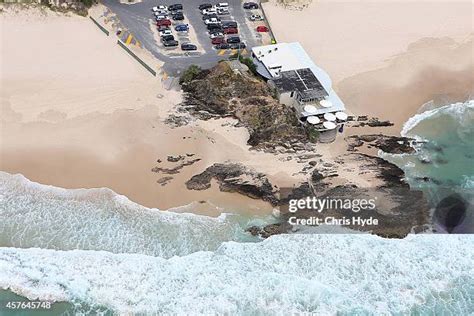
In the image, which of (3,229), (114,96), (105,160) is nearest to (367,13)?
(114,96)

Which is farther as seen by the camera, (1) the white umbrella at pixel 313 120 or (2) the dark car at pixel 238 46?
(2) the dark car at pixel 238 46

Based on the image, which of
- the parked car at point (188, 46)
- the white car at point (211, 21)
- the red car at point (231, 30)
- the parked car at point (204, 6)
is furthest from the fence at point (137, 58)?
the parked car at point (204, 6)

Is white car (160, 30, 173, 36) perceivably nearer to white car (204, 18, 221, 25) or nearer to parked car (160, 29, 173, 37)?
parked car (160, 29, 173, 37)

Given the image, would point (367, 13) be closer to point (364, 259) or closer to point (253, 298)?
point (364, 259)

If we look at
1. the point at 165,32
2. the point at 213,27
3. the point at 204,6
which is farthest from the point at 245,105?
the point at 204,6

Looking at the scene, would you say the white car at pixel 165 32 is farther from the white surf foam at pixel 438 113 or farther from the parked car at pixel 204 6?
the white surf foam at pixel 438 113

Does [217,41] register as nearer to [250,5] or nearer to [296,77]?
[250,5]
